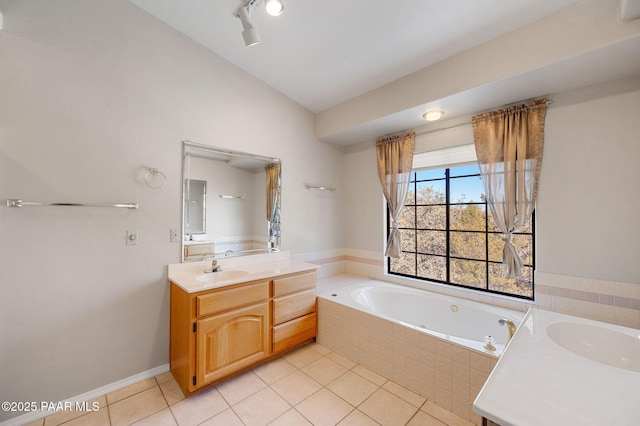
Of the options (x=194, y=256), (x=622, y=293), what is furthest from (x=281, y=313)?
(x=622, y=293)

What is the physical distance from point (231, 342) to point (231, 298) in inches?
13.6

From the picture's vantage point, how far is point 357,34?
2.10 m

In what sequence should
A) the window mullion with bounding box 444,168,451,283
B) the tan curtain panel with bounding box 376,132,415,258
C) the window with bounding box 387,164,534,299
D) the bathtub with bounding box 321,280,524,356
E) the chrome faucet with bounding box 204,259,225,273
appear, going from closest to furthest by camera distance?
the bathtub with bounding box 321,280,524,356
the chrome faucet with bounding box 204,259,225,273
the window with bounding box 387,164,534,299
the window mullion with bounding box 444,168,451,283
the tan curtain panel with bounding box 376,132,415,258

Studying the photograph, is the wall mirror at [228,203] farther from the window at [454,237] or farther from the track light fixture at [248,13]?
the window at [454,237]

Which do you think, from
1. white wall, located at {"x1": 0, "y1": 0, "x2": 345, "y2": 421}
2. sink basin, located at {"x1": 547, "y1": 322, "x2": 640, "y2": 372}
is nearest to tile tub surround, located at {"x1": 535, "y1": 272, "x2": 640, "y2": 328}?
sink basin, located at {"x1": 547, "y1": 322, "x2": 640, "y2": 372}

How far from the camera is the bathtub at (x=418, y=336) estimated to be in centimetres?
171

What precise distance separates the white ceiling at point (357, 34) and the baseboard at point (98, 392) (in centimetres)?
292

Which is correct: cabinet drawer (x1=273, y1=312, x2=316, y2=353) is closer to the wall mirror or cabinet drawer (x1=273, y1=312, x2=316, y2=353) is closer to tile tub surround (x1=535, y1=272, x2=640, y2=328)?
the wall mirror

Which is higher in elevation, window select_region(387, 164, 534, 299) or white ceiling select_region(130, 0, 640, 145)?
white ceiling select_region(130, 0, 640, 145)

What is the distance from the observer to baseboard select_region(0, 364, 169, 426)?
164 centimetres

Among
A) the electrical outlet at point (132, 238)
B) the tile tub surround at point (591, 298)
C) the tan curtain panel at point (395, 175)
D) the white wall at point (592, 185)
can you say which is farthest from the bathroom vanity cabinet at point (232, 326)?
the white wall at point (592, 185)

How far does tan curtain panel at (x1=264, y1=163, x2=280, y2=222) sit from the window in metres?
1.64

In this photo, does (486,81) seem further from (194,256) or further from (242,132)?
(194,256)

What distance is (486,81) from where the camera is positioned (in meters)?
2.01
